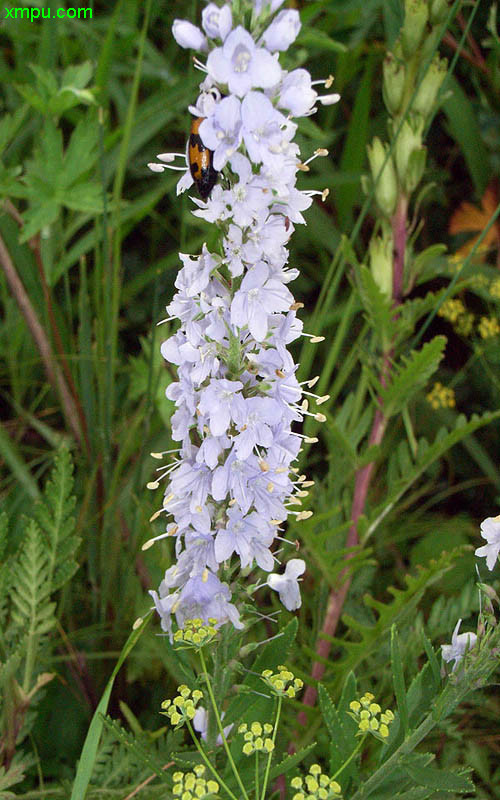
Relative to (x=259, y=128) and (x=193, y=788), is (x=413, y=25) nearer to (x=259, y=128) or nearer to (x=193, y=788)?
(x=259, y=128)

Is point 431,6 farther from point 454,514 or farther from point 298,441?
point 454,514

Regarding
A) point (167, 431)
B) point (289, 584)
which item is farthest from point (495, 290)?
point (289, 584)

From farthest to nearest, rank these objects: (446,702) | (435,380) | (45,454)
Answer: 1. (435,380)
2. (45,454)
3. (446,702)

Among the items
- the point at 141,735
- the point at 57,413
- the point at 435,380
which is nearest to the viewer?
the point at 141,735

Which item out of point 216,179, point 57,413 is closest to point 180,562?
point 216,179

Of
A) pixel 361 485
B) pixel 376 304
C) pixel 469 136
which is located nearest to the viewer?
pixel 376 304

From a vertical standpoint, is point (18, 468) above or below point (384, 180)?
below
